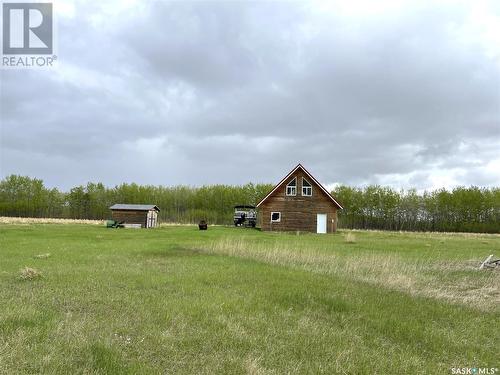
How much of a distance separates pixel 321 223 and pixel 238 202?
1951 inches

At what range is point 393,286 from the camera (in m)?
13.5

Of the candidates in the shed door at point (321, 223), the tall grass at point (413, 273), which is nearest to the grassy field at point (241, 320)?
the tall grass at point (413, 273)

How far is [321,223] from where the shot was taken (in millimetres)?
51906

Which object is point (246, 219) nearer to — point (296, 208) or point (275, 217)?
point (275, 217)

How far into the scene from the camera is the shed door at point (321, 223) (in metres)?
51.8

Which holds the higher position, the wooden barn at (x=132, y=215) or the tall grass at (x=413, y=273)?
the wooden barn at (x=132, y=215)

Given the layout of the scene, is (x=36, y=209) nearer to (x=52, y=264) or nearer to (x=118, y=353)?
(x=52, y=264)

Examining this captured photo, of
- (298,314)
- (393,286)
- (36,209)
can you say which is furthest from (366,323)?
(36,209)

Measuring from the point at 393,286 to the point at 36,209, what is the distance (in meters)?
110

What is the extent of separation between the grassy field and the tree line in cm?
7945

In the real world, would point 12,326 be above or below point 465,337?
above

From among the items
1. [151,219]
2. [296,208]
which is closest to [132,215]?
[151,219]

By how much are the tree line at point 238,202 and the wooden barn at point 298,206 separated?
42.4 m

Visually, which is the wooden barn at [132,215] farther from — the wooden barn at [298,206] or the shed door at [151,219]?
the wooden barn at [298,206]
